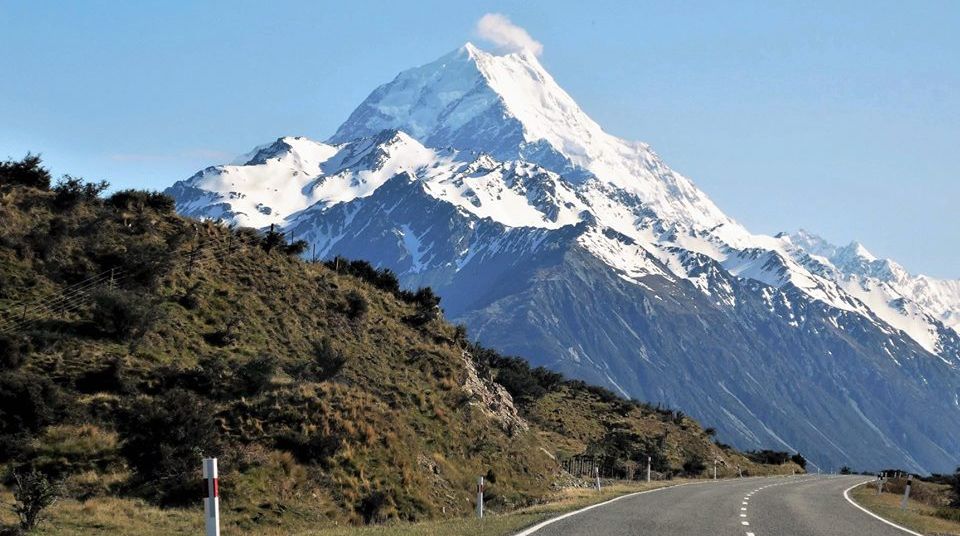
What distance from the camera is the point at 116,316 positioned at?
3697 cm

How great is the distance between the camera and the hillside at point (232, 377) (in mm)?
29703

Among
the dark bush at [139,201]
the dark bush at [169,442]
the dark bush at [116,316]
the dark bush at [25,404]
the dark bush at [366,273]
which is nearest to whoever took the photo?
the dark bush at [169,442]

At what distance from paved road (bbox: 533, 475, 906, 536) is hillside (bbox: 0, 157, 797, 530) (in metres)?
8.67

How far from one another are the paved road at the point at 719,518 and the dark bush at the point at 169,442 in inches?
462

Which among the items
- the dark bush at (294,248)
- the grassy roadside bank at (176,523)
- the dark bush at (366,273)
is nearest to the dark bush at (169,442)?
the grassy roadside bank at (176,523)

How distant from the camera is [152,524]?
83.0 feet

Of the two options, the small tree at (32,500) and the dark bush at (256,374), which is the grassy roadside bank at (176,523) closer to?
the small tree at (32,500)

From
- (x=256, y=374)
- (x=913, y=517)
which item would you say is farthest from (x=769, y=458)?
(x=256, y=374)

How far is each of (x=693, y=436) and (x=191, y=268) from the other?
51847 millimetres

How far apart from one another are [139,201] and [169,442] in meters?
23.0

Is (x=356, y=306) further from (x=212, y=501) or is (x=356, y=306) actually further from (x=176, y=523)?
(x=212, y=501)

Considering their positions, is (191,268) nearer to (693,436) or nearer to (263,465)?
(263,465)

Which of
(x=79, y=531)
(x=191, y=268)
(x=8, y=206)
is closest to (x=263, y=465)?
(x=79, y=531)

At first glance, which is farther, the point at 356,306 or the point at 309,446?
the point at 356,306
